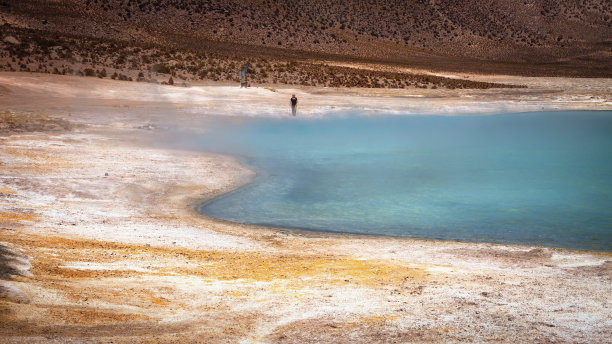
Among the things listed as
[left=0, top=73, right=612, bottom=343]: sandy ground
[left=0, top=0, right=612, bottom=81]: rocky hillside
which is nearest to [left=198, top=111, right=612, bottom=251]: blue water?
[left=0, top=73, right=612, bottom=343]: sandy ground

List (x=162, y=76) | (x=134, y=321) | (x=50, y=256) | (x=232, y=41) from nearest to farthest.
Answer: (x=134, y=321), (x=50, y=256), (x=162, y=76), (x=232, y=41)

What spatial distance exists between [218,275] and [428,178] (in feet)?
28.8

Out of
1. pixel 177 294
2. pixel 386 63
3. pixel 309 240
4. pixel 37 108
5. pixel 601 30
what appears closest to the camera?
pixel 177 294

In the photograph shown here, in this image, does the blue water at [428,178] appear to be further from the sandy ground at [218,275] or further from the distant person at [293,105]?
the sandy ground at [218,275]

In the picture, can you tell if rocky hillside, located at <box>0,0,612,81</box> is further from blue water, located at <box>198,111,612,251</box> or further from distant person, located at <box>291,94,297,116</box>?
blue water, located at <box>198,111,612,251</box>

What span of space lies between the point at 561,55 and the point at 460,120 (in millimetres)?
47141

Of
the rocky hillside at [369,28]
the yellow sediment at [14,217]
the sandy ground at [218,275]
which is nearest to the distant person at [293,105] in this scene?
A: the sandy ground at [218,275]

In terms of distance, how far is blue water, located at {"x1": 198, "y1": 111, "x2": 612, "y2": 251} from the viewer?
12.4m

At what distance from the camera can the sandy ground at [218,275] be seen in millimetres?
6395

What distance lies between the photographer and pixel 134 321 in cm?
638

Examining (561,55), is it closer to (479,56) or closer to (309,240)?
(479,56)

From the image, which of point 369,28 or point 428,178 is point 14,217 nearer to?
point 428,178

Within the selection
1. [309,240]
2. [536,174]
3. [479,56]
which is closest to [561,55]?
[479,56]

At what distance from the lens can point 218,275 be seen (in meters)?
8.38
